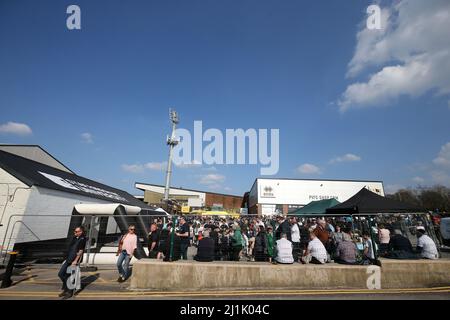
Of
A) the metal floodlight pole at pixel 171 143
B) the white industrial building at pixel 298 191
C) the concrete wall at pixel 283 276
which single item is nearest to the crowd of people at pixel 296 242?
the concrete wall at pixel 283 276

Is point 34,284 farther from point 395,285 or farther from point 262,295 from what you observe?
point 395,285

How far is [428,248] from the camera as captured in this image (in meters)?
6.51

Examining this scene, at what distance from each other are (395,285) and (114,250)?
10.7m

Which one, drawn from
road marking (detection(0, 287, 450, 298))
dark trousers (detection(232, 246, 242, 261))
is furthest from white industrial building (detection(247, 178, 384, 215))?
road marking (detection(0, 287, 450, 298))

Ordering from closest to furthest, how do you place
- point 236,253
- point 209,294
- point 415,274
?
point 209,294
point 415,274
point 236,253

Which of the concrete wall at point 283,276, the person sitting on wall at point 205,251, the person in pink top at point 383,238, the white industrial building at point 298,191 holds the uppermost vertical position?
the white industrial building at point 298,191

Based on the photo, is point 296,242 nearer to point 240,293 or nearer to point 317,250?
point 317,250

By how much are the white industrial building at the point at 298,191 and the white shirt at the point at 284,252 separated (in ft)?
151

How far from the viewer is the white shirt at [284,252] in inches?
249

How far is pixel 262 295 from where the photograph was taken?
17.9 ft

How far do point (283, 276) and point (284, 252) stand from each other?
0.63m

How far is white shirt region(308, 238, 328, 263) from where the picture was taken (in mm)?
6477

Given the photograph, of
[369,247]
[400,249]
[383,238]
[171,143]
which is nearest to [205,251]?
[369,247]

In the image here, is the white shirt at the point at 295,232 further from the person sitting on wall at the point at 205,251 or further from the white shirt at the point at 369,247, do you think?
the person sitting on wall at the point at 205,251
